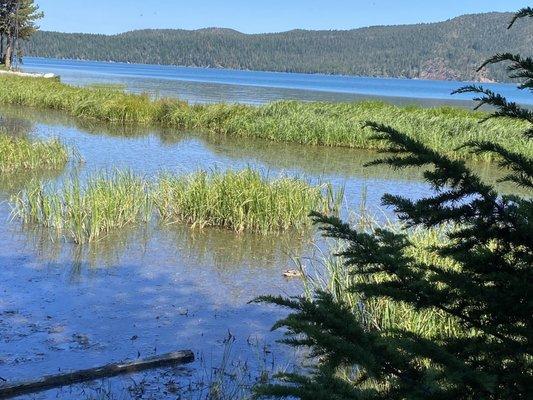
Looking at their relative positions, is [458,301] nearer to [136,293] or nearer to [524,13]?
[524,13]

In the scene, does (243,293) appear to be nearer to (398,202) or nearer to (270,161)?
(398,202)

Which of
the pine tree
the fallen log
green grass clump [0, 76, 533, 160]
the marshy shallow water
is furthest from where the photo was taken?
green grass clump [0, 76, 533, 160]

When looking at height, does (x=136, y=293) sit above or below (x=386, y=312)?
below

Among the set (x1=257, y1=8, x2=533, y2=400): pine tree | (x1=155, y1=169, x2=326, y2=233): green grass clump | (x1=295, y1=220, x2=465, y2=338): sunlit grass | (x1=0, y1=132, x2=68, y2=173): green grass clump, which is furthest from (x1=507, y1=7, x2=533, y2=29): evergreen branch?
(x1=0, y1=132, x2=68, y2=173): green grass clump

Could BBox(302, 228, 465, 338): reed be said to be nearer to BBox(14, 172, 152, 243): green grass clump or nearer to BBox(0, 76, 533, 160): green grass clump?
BBox(14, 172, 152, 243): green grass clump

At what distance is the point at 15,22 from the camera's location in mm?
56094

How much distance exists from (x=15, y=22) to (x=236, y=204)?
5130 centimetres

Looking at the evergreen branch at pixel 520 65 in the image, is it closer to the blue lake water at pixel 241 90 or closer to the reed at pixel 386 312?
the reed at pixel 386 312

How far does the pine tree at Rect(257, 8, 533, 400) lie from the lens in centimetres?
238

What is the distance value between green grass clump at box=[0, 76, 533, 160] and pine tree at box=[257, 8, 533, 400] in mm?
18175

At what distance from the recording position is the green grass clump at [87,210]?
954 centimetres

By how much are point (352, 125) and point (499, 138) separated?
4951mm

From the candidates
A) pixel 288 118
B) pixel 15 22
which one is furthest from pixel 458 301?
pixel 15 22

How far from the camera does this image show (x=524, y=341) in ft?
8.19
